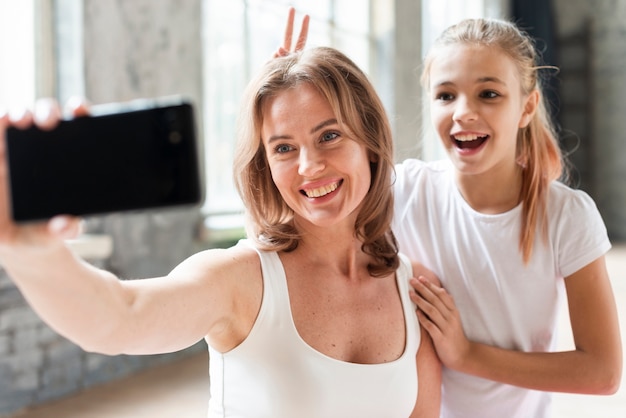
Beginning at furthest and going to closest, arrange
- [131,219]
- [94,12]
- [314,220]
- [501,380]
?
[131,219] → [94,12] → [501,380] → [314,220]

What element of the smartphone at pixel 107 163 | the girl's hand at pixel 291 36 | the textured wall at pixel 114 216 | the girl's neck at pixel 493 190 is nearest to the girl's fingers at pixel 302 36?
the girl's hand at pixel 291 36

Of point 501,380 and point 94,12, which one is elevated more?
point 94,12

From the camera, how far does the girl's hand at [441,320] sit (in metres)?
1.43

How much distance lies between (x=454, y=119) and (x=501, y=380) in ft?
1.91

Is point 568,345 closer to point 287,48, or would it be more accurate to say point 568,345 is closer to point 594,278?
point 594,278

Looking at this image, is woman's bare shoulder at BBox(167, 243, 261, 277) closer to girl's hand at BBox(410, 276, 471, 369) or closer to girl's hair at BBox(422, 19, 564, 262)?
girl's hand at BBox(410, 276, 471, 369)

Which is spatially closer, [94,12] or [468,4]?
[94,12]

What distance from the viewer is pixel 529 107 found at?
5.58 ft

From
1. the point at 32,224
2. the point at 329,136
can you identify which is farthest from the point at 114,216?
the point at 32,224

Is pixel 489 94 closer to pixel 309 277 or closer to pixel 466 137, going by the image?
pixel 466 137

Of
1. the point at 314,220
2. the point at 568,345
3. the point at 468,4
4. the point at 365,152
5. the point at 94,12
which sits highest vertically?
the point at 468,4

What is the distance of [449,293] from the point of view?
1.60 meters

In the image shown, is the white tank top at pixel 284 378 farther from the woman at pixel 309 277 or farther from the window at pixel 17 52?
the window at pixel 17 52

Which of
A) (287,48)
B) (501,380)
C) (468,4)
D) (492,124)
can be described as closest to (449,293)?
(501,380)
